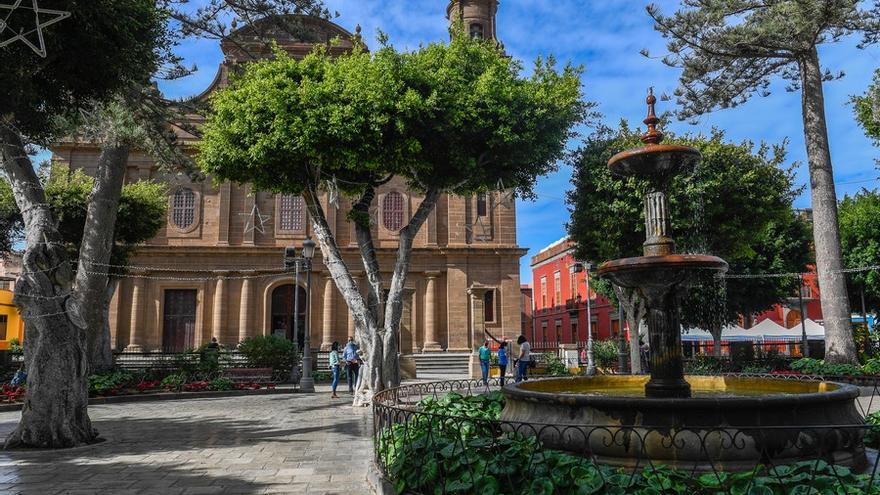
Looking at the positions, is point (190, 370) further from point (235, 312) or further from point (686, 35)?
point (686, 35)

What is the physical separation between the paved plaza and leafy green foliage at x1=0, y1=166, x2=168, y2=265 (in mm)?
9257

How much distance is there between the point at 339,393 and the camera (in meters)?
17.4

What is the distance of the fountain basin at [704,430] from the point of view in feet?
16.3

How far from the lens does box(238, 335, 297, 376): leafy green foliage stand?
2138cm

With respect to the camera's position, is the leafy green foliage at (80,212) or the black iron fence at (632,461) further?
the leafy green foliage at (80,212)

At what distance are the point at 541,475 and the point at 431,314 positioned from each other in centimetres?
2430

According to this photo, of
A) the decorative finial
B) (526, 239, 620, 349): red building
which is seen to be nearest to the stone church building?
(526, 239, 620, 349): red building

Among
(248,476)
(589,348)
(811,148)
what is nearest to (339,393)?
(589,348)

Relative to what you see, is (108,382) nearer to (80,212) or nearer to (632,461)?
(80,212)

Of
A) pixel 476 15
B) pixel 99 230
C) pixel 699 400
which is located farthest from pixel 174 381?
pixel 476 15

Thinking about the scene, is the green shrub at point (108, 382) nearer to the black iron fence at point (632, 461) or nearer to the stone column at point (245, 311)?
the stone column at point (245, 311)

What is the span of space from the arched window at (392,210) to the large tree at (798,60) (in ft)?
49.4

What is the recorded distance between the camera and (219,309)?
27.8 meters

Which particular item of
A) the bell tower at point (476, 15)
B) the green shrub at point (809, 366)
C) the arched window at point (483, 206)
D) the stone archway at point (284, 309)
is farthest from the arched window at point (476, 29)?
the green shrub at point (809, 366)
